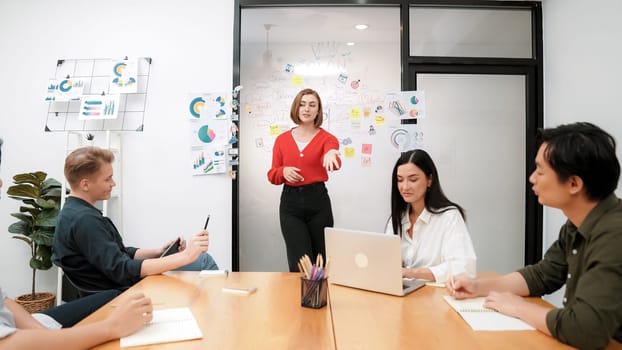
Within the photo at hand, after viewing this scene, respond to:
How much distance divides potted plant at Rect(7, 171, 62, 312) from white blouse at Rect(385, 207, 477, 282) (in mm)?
2509

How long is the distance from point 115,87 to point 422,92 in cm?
243

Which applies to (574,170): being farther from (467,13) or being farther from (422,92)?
(467,13)

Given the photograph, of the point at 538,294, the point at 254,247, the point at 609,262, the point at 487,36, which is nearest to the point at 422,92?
the point at 487,36

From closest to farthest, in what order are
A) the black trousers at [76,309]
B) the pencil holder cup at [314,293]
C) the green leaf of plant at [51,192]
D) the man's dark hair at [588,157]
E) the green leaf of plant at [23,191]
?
the man's dark hair at [588,157] < the pencil holder cup at [314,293] < the black trousers at [76,309] < the green leaf of plant at [23,191] < the green leaf of plant at [51,192]

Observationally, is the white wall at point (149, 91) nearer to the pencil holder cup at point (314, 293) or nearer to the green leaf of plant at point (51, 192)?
the green leaf of plant at point (51, 192)

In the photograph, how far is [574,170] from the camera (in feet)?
4.32

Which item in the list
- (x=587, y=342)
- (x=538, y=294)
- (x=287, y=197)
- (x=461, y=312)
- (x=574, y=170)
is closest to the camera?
(x=587, y=342)

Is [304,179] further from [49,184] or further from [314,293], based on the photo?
[49,184]

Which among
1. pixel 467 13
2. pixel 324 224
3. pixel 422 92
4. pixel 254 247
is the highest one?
pixel 467 13

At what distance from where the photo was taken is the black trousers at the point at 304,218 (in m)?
3.06

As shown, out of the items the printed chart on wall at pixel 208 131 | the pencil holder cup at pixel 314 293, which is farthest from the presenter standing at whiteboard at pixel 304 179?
the pencil holder cup at pixel 314 293

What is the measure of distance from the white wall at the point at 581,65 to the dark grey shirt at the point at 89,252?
9.46 ft

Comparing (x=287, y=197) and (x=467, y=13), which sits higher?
(x=467, y=13)

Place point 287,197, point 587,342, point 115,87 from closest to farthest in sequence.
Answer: point 587,342
point 287,197
point 115,87
